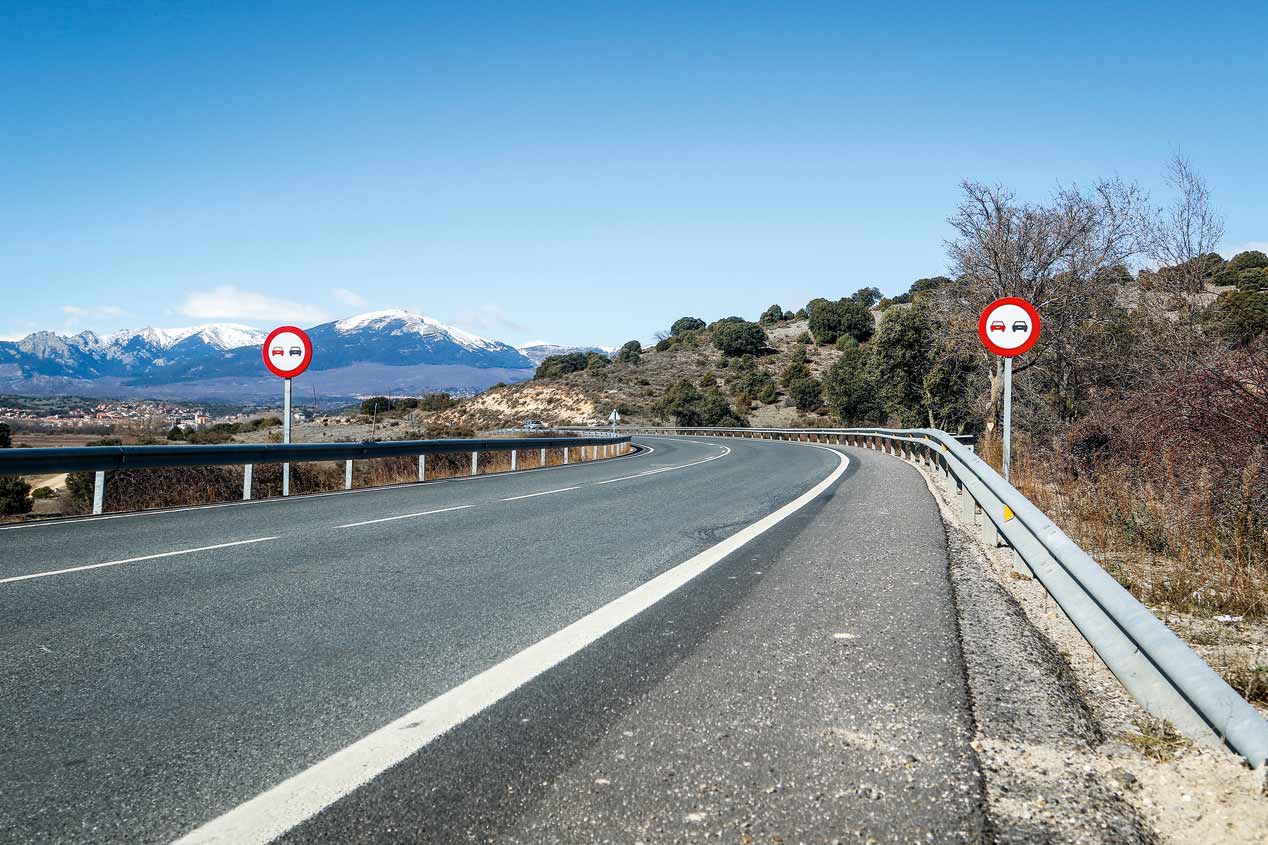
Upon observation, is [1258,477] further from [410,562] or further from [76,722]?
[76,722]

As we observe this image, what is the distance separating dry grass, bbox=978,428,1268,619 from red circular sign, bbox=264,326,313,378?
511 inches

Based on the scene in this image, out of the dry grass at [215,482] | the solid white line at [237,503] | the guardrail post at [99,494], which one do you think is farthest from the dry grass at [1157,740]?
the dry grass at [215,482]

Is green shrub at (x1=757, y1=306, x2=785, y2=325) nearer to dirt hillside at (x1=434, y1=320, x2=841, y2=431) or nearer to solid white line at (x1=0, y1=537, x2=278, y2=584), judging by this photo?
dirt hillside at (x1=434, y1=320, x2=841, y2=431)

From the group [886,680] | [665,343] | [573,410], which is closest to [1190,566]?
[886,680]

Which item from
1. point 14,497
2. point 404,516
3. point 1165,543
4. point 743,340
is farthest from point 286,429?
point 743,340

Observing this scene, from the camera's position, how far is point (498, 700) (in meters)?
3.79

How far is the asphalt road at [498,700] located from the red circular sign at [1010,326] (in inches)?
176

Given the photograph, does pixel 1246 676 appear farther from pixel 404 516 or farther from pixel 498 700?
pixel 404 516

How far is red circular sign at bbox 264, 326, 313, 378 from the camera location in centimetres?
1608

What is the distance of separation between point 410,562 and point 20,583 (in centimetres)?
290

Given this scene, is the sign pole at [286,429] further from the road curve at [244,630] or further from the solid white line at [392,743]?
the solid white line at [392,743]

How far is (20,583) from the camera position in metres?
6.38

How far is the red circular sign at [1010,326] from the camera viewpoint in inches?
447

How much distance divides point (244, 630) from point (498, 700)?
85.3 inches
